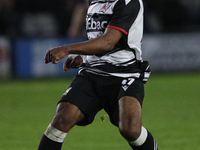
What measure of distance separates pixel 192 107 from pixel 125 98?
5188mm

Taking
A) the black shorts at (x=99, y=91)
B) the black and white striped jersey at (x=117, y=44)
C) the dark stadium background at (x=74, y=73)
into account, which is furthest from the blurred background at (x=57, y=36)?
the black shorts at (x=99, y=91)

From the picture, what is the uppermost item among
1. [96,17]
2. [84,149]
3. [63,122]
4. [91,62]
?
[96,17]

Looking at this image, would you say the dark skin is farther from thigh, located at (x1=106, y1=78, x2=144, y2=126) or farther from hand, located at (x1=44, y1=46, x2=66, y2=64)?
hand, located at (x1=44, y1=46, x2=66, y2=64)

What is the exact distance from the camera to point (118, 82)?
4988 millimetres

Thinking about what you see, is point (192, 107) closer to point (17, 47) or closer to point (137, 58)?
point (137, 58)

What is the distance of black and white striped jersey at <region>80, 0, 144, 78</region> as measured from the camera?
192 inches

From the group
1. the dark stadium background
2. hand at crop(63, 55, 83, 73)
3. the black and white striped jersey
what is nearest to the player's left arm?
the black and white striped jersey

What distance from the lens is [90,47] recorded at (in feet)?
14.5

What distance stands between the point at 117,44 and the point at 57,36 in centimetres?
1028

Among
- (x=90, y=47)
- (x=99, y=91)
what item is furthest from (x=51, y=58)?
(x=99, y=91)

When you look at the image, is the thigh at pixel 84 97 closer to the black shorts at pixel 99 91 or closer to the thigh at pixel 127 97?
the black shorts at pixel 99 91

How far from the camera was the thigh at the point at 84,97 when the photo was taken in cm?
477

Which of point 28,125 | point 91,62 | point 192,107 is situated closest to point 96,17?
point 91,62

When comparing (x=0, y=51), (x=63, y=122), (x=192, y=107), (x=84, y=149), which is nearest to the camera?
(x=63, y=122)
